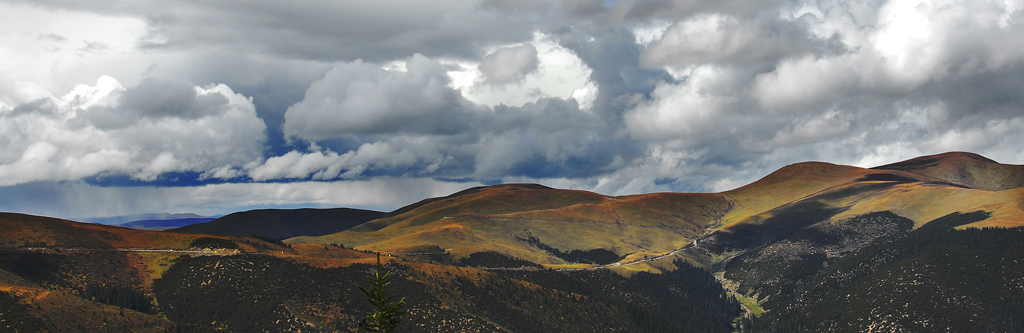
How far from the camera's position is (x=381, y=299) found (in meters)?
59.8

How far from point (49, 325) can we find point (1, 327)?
10355 millimetres

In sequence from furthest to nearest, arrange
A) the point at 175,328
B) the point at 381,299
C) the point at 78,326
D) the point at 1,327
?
the point at 175,328, the point at 78,326, the point at 1,327, the point at 381,299

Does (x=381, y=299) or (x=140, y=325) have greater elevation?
(x=381, y=299)

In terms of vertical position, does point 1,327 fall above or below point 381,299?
below

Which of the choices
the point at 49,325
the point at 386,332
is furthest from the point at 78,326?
the point at 386,332

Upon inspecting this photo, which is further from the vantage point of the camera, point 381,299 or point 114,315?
point 114,315

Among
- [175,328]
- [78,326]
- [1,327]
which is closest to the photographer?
[1,327]

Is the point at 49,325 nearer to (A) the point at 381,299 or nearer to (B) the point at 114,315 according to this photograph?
(B) the point at 114,315

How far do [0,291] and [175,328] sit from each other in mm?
42312

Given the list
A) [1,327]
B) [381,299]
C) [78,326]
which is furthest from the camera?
[78,326]

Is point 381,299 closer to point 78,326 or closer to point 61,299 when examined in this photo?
point 78,326

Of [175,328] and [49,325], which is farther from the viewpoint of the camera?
[175,328]

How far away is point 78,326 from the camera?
180 m

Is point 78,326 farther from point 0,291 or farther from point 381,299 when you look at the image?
point 381,299
